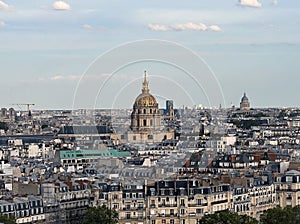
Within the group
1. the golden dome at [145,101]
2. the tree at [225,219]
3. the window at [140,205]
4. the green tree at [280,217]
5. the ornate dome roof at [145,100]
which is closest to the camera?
the tree at [225,219]


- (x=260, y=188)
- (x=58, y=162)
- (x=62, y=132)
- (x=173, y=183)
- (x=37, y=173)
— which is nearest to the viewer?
(x=173, y=183)

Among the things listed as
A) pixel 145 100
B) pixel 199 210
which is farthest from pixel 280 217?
pixel 145 100

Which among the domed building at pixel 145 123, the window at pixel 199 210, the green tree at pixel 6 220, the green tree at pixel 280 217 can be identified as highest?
the domed building at pixel 145 123

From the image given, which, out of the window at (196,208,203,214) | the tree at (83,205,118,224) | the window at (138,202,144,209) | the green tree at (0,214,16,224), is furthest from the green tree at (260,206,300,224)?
the green tree at (0,214,16,224)

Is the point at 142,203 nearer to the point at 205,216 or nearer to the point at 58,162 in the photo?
the point at 205,216

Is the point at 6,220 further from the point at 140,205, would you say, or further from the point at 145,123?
the point at 145,123

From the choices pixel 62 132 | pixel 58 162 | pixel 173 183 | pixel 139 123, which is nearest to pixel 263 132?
pixel 62 132

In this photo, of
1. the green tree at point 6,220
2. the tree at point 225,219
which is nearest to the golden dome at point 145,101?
the tree at point 225,219

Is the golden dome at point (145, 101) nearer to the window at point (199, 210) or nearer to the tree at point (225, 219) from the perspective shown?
the window at point (199, 210)
